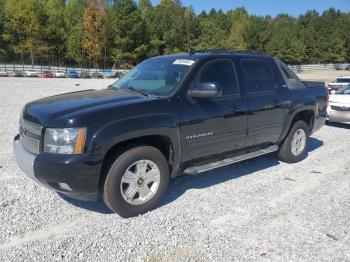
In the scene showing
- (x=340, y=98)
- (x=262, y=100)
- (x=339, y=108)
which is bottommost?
(x=339, y=108)

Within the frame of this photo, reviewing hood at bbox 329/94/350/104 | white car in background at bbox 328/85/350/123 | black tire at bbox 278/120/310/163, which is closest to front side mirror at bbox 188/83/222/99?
black tire at bbox 278/120/310/163

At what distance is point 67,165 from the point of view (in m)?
3.55

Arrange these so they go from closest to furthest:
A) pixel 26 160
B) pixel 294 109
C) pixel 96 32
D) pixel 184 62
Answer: pixel 26 160 → pixel 184 62 → pixel 294 109 → pixel 96 32

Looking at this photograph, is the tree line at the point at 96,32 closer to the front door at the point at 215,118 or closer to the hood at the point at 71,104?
the front door at the point at 215,118

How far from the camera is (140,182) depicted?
412 centimetres

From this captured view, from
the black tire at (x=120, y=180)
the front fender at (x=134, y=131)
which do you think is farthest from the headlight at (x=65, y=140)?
the black tire at (x=120, y=180)

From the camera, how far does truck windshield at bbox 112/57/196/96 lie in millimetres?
4535

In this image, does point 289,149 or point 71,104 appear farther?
point 289,149

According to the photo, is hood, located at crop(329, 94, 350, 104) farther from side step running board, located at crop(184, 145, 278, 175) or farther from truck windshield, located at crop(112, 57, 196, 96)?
truck windshield, located at crop(112, 57, 196, 96)

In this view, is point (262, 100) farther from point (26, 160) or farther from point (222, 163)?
point (26, 160)

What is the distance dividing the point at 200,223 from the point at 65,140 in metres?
1.74

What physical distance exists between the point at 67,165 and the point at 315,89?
503cm

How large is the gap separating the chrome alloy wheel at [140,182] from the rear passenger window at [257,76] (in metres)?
1.99

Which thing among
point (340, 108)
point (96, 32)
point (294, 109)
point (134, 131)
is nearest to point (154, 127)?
point (134, 131)
